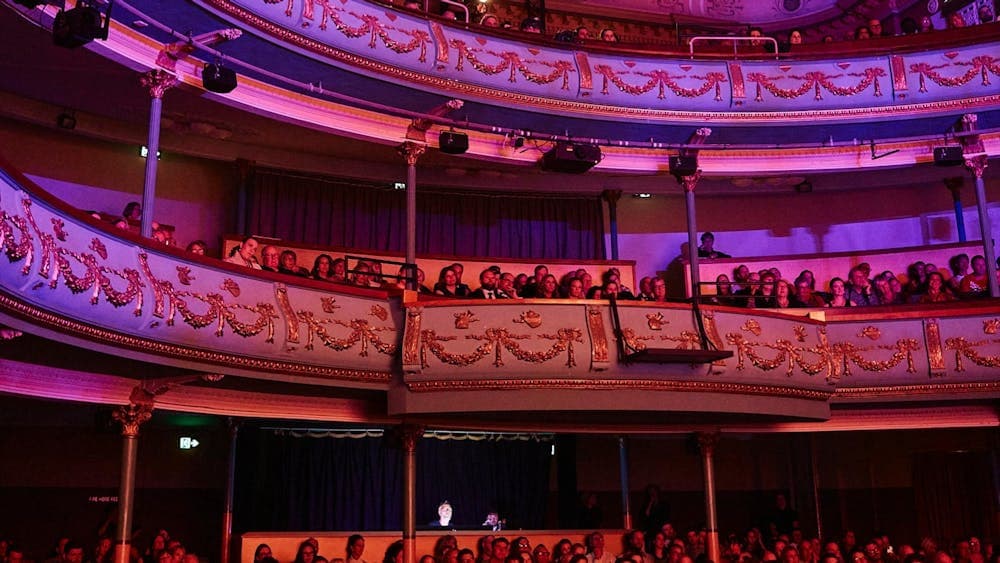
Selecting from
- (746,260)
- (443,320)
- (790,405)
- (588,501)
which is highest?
(746,260)

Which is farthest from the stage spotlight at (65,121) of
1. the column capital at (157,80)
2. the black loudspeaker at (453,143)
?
the black loudspeaker at (453,143)

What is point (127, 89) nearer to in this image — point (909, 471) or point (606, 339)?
point (606, 339)

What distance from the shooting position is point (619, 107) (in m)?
12.0

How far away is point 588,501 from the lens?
12.9 m

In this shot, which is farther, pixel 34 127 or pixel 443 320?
pixel 34 127

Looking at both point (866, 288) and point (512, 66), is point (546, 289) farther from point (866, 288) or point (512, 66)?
point (866, 288)

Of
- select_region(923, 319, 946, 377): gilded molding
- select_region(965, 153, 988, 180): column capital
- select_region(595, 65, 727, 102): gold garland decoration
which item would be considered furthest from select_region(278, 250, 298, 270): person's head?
select_region(965, 153, 988, 180): column capital

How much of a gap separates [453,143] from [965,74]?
242 inches

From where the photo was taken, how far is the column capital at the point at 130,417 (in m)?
8.67

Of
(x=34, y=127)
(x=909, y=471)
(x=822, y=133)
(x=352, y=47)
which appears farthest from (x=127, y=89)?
(x=909, y=471)

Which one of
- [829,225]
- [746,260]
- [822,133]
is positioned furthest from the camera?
[829,225]

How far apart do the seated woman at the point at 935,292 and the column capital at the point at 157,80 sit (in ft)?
27.3

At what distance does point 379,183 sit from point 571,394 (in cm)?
496

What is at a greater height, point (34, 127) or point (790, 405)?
point (34, 127)
